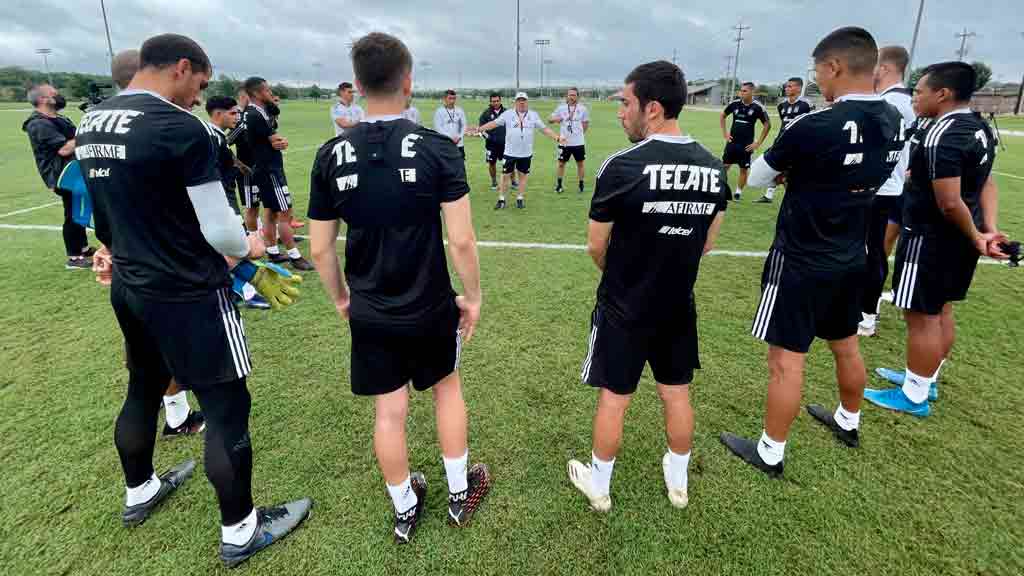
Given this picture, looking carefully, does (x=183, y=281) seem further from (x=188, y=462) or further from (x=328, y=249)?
(x=188, y=462)

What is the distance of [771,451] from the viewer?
300 cm

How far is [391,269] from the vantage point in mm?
2164

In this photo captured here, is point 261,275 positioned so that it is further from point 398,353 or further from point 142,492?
point 398,353

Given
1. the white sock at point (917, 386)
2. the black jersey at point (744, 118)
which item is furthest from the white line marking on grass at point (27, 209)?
the black jersey at point (744, 118)

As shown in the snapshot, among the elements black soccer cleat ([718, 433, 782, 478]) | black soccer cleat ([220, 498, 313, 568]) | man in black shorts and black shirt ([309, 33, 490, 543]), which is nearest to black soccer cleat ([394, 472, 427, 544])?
man in black shorts and black shirt ([309, 33, 490, 543])

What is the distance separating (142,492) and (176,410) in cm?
79

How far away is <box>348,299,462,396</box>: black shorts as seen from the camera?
227 centimetres

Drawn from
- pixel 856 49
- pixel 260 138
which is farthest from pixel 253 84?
pixel 856 49

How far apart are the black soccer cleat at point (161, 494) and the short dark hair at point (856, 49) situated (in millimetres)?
4269

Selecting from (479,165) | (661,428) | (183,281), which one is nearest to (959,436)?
(661,428)

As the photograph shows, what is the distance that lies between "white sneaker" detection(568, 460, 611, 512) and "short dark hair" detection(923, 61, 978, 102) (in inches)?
128

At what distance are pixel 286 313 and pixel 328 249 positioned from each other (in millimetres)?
3418

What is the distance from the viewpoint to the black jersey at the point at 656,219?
2145 millimetres

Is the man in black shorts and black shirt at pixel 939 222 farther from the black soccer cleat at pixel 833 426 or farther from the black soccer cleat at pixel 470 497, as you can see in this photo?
the black soccer cleat at pixel 470 497
